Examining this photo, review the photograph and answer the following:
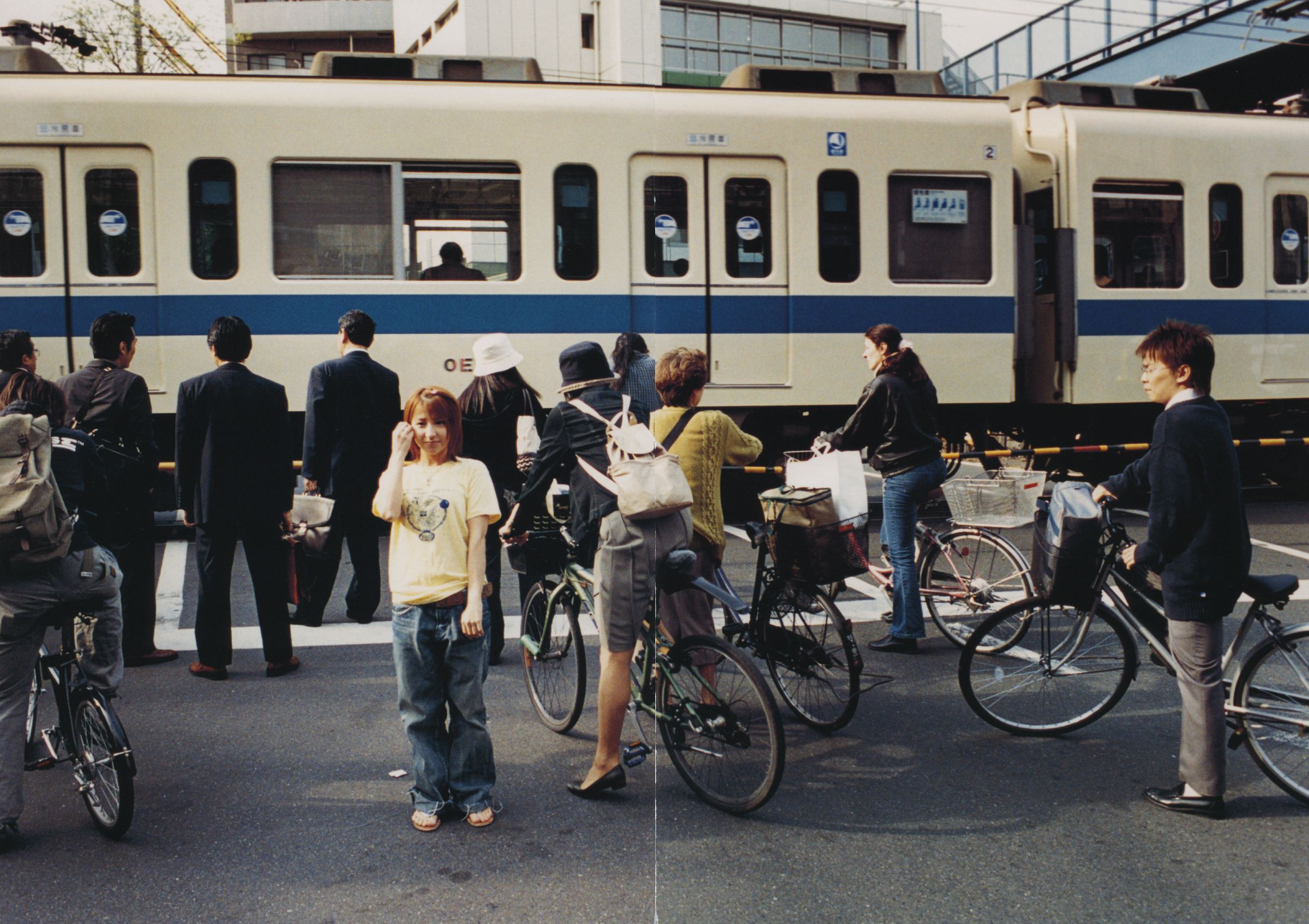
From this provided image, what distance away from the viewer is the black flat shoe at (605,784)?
4164 mm

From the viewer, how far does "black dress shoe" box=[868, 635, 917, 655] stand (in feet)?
20.0

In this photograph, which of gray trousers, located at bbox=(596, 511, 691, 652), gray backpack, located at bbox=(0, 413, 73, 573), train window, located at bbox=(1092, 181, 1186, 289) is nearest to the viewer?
gray backpack, located at bbox=(0, 413, 73, 573)

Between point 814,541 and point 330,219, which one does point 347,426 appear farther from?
point 330,219

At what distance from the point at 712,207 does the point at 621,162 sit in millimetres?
867

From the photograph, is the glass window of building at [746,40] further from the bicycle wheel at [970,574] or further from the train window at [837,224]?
the bicycle wheel at [970,574]

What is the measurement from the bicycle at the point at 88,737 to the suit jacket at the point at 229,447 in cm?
148

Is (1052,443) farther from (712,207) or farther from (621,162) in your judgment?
(621,162)

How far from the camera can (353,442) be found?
607 cm

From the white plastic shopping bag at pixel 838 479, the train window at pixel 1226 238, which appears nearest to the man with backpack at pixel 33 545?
the white plastic shopping bag at pixel 838 479

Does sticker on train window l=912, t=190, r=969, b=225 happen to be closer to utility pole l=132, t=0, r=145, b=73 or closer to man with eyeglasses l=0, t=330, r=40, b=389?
man with eyeglasses l=0, t=330, r=40, b=389

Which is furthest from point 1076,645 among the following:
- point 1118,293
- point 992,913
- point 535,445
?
point 1118,293

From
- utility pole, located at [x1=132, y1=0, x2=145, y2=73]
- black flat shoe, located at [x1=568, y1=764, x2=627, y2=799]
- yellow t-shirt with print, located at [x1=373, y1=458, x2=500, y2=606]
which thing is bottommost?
black flat shoe, located at [x1=568, y1=764, x2=627, y2=799]

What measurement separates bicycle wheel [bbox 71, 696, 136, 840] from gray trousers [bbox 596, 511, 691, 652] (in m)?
1.64

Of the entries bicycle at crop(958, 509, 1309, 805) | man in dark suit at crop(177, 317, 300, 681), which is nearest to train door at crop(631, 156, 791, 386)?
man in dark suit at crop(177, 317, 300, 681)
